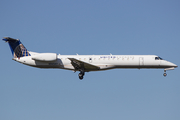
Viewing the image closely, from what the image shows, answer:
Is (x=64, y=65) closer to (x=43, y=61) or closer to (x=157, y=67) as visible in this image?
(x=43, y=61)

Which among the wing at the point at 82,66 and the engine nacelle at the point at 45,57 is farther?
the engine nacelle at the point at 45,57

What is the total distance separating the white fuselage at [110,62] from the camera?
31.5 metres

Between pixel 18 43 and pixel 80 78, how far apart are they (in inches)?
423

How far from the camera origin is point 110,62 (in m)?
31.5

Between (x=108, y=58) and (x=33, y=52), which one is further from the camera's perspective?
(x=33, y=52)

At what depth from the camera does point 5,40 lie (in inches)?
1298

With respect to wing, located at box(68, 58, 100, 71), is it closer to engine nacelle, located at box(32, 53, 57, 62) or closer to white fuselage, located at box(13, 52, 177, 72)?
white fuselage, located at box(13, 52, 177, 72)

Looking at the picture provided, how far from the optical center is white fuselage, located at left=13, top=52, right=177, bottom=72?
31469 millimetres

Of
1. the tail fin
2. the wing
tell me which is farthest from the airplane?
the tail fin

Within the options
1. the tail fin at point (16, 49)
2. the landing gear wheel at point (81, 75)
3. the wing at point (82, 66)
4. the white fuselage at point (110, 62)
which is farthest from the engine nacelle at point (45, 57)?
the landing gear wheel at point (81, 75)

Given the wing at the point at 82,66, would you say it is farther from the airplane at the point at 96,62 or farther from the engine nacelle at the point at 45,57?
the engine nacelle at the point at 45,57

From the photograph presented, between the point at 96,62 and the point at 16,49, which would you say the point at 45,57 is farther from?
the point at 96,62

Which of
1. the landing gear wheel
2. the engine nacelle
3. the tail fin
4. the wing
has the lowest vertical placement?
the landing gear wheel

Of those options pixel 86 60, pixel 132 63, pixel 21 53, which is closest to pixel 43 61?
pixel 21 53
